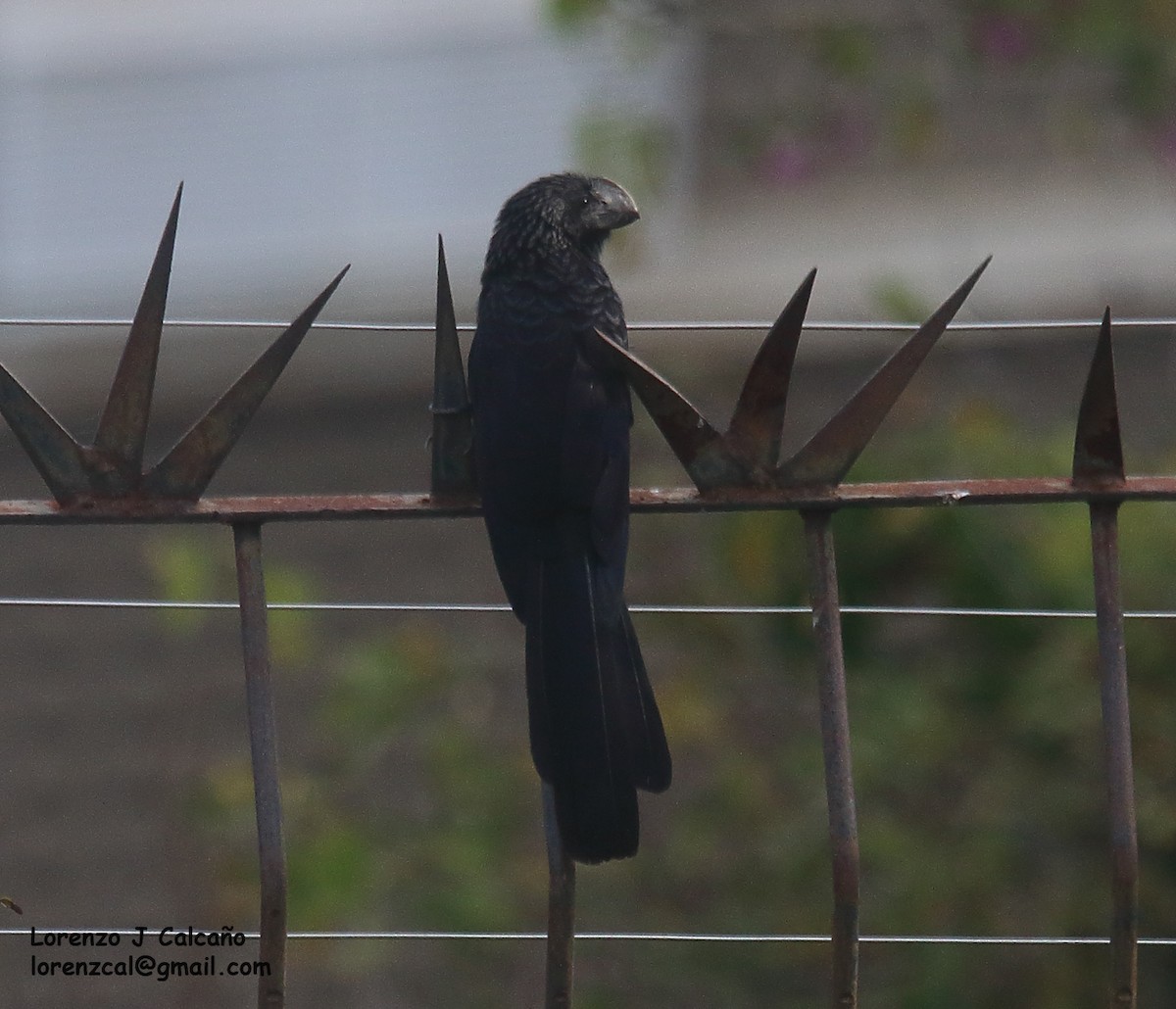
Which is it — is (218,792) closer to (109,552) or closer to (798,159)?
(109,552)

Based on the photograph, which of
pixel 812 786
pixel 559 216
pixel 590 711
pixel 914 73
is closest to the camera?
pixel 590 711

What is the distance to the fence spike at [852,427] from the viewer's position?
6.72 feet

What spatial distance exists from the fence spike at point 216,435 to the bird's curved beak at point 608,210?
42.1 inches

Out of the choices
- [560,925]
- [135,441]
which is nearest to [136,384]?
[135,441]

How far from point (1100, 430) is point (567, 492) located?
77 cm

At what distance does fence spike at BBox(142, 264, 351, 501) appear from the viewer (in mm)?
2021

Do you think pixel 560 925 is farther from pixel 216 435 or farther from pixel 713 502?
pixel 216 435

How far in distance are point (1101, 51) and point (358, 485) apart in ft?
9.30

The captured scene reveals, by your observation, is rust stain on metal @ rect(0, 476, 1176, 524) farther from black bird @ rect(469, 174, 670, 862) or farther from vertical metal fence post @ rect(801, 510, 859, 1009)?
black bird @ rect(469, 174, 670, 862)

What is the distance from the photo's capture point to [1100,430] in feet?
6.77

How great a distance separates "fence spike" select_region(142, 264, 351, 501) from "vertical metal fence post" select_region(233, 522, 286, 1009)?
3.1 inches

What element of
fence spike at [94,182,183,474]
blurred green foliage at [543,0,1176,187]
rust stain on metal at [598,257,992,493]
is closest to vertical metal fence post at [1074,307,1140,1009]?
rust stain on metal at [598,257,992,493]

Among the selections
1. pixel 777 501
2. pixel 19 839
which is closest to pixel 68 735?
pixel 19 839

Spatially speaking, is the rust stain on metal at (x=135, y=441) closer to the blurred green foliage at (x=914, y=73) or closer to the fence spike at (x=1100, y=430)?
the fence spike at (x=1100, y=430)
